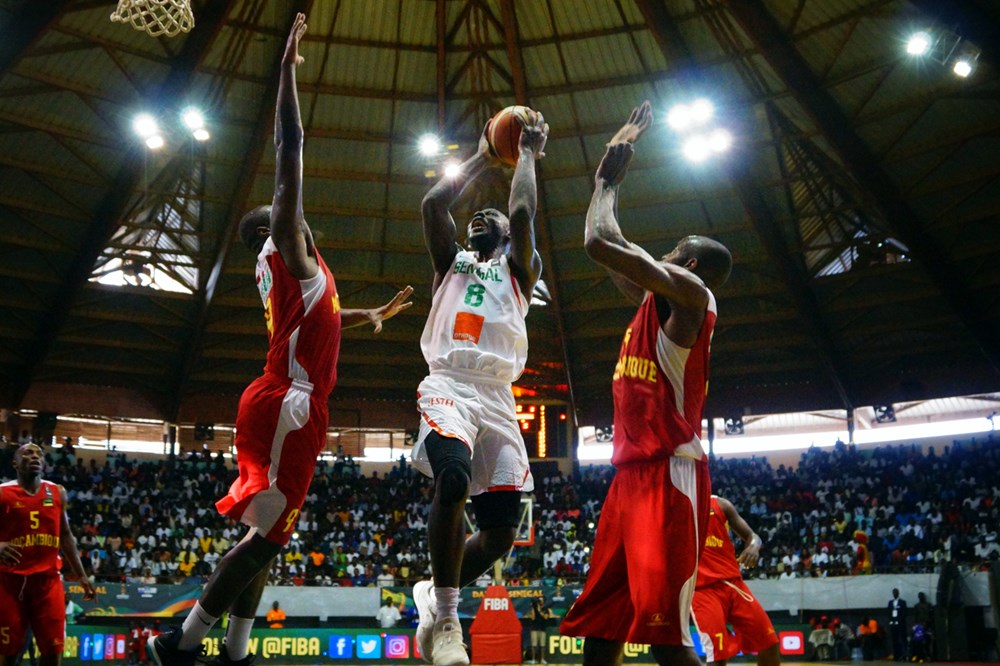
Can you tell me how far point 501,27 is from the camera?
77.2 feet

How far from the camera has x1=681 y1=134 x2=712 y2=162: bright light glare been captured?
23500 mm

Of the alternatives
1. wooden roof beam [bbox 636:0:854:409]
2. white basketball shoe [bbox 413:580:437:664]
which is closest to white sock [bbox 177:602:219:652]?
white basketball shoe [bbox 413:580:437:664]

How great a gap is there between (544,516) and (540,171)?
11.3 m

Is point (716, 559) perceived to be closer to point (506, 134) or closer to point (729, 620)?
point (729, 620)

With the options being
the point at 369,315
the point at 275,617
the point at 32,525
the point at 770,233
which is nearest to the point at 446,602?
the point at 369,315

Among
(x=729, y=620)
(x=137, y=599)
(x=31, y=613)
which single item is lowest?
(x=137, y=599)

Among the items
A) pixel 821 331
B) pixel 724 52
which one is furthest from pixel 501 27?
pixel 821 331

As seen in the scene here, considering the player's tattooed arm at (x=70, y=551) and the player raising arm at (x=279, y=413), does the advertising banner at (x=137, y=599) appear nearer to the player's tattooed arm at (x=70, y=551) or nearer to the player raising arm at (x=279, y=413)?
the player's tattooed arm at (x=70, y=551)

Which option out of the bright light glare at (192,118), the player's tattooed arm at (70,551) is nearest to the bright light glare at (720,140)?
the bright light glare at (192,118)

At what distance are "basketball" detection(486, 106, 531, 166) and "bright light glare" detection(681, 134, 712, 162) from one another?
696 inches

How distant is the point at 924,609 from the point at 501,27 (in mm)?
15816

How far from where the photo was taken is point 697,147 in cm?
2370

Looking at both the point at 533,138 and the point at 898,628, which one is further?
the point at 898,628

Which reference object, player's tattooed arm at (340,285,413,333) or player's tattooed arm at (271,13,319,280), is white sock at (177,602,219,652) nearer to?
player's tattooed arm at (271,13,319,280)
